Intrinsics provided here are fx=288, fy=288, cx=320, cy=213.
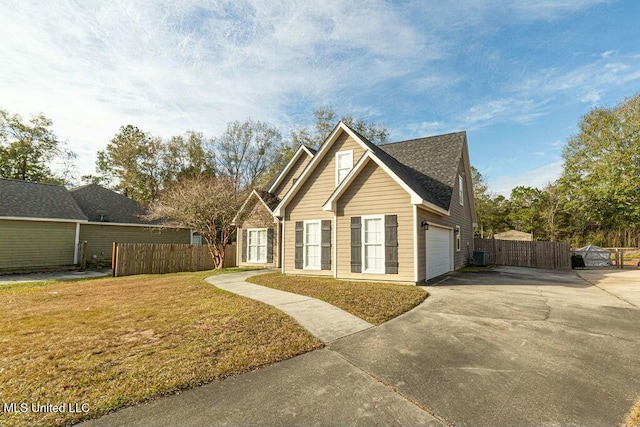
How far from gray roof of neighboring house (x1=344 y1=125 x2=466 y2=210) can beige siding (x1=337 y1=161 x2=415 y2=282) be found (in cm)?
185

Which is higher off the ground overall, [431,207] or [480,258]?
[431,207]

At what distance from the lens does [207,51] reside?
10.6 meters

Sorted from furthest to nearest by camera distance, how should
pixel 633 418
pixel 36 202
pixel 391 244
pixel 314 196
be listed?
pixel 36 202 < pixel 314 196 < pixel 391 244 < pixel 633 418

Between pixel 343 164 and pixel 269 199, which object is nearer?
pixel 343 164

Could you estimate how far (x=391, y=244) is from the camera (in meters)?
10.4

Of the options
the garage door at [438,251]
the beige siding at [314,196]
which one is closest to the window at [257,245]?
the beige siding at [314,196]

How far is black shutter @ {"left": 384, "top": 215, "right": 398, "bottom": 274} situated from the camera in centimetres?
1037

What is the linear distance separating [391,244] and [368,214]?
1.45 meters

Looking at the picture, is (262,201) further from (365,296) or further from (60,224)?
(60,224)

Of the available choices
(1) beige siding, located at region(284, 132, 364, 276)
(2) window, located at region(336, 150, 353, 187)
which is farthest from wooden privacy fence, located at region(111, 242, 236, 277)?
(2) window, located at region(336, 150, 353, 187)

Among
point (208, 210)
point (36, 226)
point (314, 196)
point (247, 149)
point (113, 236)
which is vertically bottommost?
point (113, 236)

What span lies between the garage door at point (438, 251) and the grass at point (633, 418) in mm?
8239

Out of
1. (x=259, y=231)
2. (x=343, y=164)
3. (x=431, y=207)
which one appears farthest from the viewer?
(x=259, y=231)

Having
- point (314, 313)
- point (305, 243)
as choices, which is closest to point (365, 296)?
point (314, 313)
